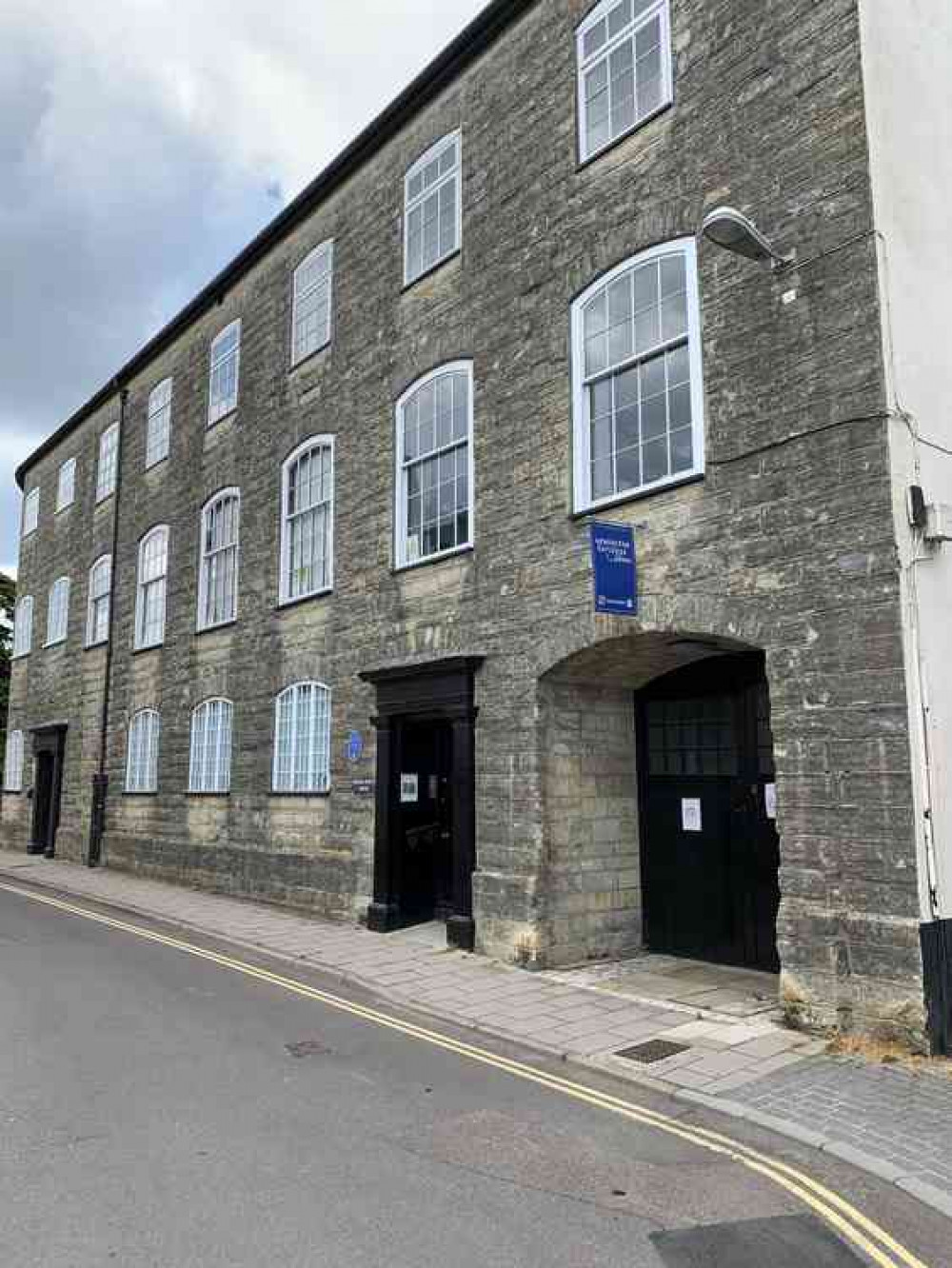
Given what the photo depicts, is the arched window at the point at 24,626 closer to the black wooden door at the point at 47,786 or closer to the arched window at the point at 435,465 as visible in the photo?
the black wooden door at the point at 47,786

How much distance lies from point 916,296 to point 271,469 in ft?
35.4

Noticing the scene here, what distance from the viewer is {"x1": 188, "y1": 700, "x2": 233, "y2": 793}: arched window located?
1670 centimetres

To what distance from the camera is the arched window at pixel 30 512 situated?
28656mm

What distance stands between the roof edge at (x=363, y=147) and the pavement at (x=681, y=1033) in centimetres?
1108

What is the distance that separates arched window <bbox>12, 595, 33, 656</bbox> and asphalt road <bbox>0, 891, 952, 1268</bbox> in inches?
868

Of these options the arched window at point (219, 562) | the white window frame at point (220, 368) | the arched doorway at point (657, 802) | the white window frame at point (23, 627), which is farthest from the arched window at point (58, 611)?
the arched doorway at point (657, 802)

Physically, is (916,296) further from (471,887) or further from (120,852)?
(120,852)

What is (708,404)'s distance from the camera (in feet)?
29.5

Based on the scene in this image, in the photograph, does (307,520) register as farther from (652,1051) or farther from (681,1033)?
(652,1051)

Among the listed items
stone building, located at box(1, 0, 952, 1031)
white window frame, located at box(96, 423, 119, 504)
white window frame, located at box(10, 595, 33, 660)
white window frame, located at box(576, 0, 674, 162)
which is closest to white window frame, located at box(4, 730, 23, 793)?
white window frame, located at box(10, 595, 33, 660)

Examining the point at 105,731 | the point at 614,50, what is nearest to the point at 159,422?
the point at 105,731

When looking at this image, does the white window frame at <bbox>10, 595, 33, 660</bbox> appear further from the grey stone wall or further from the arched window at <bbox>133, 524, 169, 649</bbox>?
the arched window at <bbox>133, 524, 169, 649</bbox>

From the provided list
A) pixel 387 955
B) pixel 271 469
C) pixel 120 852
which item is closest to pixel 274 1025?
pixel 387 955

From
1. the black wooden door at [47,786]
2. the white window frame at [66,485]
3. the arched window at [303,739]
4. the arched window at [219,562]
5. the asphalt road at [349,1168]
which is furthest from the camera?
the white window frame at [66,485]
